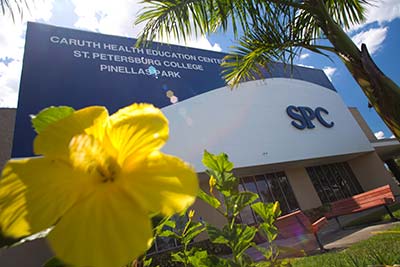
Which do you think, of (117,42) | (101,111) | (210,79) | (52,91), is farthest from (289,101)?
Result: (101,111)

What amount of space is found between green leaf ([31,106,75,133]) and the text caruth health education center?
6.60 meters

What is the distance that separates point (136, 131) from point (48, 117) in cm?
13

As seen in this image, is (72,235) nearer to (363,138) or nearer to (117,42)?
(117,42)

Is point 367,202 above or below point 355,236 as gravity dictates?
above

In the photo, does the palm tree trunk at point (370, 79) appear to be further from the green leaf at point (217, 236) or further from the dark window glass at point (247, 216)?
the dark window glass at point (247, 216)

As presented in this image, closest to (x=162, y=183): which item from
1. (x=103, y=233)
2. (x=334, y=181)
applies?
(x=103, y=233)

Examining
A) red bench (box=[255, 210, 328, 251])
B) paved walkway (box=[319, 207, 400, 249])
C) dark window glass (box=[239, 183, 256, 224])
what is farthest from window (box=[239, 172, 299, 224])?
red bench (box=[255, 210, 328, 251])

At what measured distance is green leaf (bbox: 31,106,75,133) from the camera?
327 millimetres

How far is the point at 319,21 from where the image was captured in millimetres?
2029

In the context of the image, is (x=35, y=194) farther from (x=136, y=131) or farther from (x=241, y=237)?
(x=241, y=237)

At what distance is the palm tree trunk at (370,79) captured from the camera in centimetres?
150

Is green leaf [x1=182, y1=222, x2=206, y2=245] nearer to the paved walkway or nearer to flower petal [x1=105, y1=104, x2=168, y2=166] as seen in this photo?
flower petal [x1=105, y1=104, x2=168, y2=166]

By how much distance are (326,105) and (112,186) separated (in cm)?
1329

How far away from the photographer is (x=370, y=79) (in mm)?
1587
